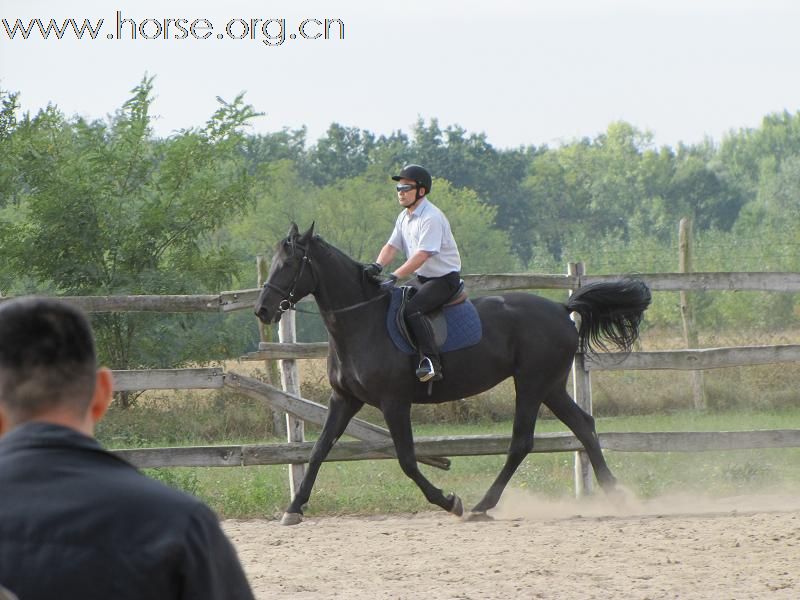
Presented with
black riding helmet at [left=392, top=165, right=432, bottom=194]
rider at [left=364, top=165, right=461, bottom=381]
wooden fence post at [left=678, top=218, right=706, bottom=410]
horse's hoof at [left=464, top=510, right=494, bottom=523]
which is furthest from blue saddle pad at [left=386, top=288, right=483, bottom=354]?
wooden fence post at [left=678, top=218, right=706, bottom=410]

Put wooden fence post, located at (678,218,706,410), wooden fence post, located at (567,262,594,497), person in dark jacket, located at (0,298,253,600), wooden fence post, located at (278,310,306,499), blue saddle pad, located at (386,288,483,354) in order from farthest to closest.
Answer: wooden fence post, located at (678,218,706,410) → wooden fence post, located at (567,262,594,497) → wooden fence post, located at (278,310,306,499) → blue saddle pad, located at (386,288,483,354) → person in dark jacket, located at (0,298,253,600)

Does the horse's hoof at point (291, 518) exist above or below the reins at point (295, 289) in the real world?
below

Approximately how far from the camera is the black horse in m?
8.56

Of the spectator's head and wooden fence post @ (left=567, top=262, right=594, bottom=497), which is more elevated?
the spectator's head

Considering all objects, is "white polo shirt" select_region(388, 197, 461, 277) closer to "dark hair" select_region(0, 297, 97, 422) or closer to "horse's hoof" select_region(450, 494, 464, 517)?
"horse's hoof" select_region(450, 494, 464, 517)

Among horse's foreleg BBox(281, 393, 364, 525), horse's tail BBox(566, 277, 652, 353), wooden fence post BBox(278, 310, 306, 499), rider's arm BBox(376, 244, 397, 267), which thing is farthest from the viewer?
wooden fence post BBox(278, 310, 306, 499)

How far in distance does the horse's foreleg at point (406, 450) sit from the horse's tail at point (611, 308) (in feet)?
5.38

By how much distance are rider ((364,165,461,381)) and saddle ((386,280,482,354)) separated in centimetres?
6

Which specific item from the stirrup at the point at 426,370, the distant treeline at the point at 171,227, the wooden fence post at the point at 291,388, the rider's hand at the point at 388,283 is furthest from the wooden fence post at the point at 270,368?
the stirrup at the point at 426,370

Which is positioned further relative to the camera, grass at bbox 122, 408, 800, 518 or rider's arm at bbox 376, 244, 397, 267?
grass at bbox 122, 408, 800, 518

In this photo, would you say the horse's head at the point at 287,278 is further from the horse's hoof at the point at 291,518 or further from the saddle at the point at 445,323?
the horse's hoof at the point at 291,518

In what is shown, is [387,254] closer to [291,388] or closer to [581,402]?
[291,388]

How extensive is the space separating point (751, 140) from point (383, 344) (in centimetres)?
9176

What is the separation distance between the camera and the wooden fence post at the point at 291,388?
935 cm
